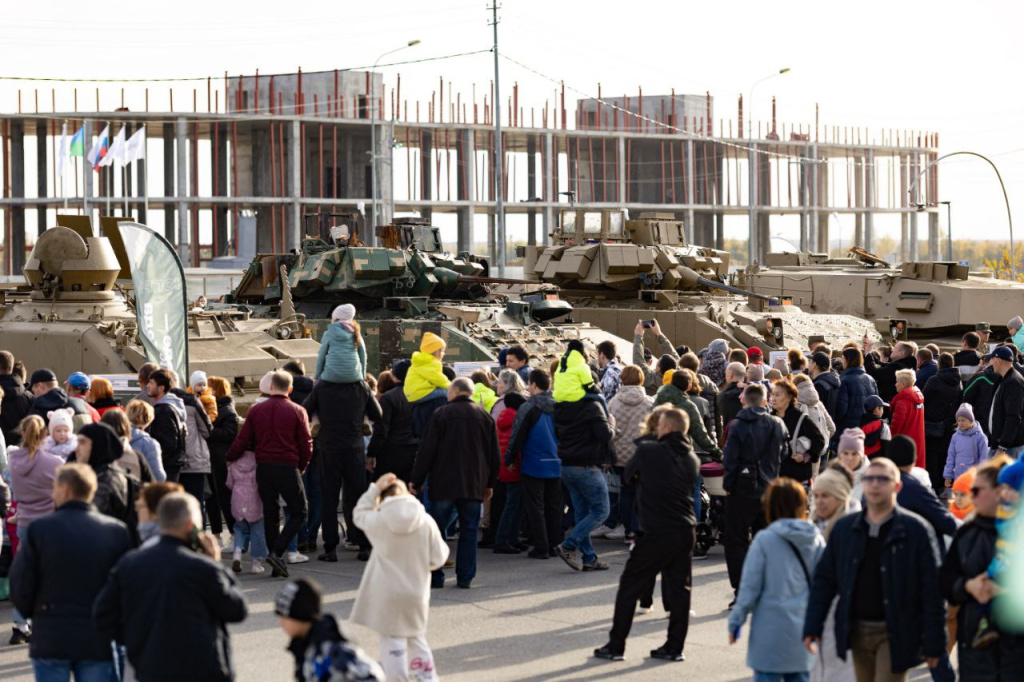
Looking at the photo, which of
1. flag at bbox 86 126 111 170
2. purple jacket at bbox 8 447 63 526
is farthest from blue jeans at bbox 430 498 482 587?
flag at bbox 86 126 111 170

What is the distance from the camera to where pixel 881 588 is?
25.0ft

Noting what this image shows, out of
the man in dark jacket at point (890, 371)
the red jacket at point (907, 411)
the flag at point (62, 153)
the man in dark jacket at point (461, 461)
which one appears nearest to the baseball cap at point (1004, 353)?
the red jacket at point (907, 411)

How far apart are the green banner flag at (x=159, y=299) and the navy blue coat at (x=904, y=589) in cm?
924

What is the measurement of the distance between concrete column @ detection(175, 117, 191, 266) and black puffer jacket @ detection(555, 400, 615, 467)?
47.6 metres

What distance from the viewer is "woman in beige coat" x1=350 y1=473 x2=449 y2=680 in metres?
8.88

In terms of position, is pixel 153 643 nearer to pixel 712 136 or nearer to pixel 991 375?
pixel 991 375

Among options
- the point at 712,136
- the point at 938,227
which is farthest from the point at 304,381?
the point at 938,227

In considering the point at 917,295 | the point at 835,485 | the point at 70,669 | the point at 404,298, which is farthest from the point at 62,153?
the point at 835,485

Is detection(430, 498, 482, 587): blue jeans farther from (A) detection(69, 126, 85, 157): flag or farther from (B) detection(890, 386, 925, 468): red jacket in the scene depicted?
(A) detection(69, 126, 85, 157): flag

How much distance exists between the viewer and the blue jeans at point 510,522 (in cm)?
1413

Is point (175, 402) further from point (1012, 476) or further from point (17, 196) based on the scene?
point (17, 196)

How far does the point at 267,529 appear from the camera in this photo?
1298cm

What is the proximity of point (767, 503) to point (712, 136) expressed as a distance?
6492 cm

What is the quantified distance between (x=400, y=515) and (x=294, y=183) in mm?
53528
